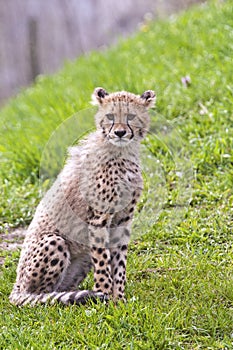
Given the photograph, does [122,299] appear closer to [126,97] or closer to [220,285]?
[220,285]

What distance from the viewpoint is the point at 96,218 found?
3.69 m

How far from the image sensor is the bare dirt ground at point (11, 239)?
16.1ft

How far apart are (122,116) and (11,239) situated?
1.91 metres

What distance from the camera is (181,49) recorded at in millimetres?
7512

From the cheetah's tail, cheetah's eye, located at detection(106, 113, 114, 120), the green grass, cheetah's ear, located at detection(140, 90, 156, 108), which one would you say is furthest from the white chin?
the cheetah's tail

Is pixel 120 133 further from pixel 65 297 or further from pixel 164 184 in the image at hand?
pixel 164 184

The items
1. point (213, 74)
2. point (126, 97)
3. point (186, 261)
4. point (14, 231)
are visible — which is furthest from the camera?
point (213, 74)

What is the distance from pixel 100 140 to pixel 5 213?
1962mm

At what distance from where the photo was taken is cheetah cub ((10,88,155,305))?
3631 millimetres

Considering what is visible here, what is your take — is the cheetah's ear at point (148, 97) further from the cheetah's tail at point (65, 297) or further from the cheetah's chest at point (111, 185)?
the cheetah's tail at point (65, 297)

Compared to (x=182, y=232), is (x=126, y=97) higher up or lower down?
higher up

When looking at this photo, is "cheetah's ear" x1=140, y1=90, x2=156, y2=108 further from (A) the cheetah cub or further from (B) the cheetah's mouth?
(B) the cheetah's mouth

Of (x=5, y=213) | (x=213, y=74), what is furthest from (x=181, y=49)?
(x=5, y=213)

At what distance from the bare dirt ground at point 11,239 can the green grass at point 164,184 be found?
97 mm
